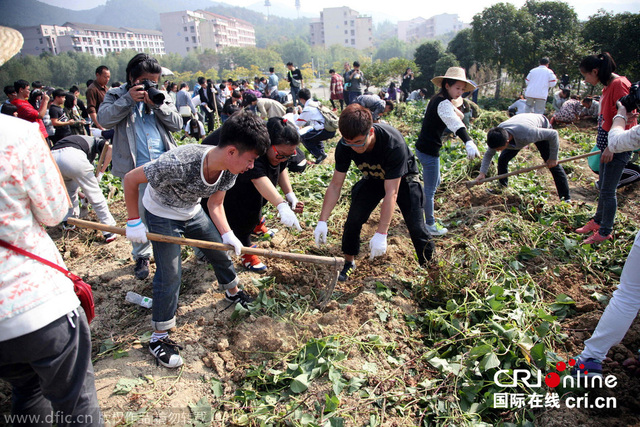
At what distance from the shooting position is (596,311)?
8.75 ft

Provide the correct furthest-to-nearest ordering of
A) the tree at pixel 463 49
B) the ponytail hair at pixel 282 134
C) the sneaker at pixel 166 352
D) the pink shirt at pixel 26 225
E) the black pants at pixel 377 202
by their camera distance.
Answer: the tree at pixel 463 49 → the black pants at pixel 377 202 → the ponytail hair at pixel 282 134 → the sneaker at pixel 166 352 → the pink shirt at pixel 26 225

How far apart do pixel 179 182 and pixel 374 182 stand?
4.99 ft

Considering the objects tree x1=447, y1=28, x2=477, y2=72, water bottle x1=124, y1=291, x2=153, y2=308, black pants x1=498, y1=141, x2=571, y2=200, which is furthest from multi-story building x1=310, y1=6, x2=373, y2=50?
water bottle x1=124, y1=291, x2=153, y2=308

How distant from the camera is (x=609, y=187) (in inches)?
134

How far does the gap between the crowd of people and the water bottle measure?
33 centimetres

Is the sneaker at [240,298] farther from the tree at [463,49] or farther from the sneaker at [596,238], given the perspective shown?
the tree at [463,49]

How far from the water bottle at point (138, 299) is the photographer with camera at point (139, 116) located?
0.67 meters

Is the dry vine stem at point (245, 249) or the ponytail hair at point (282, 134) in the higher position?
the ponytail hair at point (282, 134)

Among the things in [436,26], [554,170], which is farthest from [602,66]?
[436,26]

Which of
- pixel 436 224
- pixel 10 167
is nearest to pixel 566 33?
pixel 436 224

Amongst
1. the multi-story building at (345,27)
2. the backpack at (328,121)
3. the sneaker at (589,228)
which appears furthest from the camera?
the multi-story building at (345,27)

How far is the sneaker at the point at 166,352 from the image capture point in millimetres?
2379

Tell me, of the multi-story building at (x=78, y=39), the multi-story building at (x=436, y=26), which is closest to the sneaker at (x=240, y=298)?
the multi-story building at (x=78, y=39)

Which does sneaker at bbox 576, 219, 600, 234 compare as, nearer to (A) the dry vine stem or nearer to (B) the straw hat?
(A) the dry vine stem
